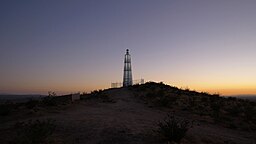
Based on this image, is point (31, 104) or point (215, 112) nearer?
point (215, 112)

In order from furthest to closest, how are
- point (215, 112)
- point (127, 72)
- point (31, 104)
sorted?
point (127, 72)
point (31, 104)
point (215, 112)

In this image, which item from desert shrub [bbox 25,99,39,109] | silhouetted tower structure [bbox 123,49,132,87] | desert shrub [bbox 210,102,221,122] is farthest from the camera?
silhouetted tower structure [bbox 123,49,132,87]

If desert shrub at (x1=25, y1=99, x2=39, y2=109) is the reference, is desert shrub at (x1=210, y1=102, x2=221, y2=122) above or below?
below

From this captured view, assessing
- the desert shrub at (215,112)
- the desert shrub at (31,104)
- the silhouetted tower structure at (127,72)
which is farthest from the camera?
the silhouetted tower structure at (127,72)

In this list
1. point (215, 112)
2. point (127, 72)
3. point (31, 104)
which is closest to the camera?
point (215, 112)

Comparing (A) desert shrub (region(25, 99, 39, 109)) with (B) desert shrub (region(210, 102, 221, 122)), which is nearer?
(B) desert shrub (region(210, 102, 221, 122))

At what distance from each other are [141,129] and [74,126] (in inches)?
137

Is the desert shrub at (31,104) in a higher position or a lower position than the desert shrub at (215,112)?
higher

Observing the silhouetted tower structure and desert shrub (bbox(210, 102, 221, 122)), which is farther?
the silhouetted tower structure

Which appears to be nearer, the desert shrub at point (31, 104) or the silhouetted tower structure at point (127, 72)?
the desert shrub at point (31, 104)

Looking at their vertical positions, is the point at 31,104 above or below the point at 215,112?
above

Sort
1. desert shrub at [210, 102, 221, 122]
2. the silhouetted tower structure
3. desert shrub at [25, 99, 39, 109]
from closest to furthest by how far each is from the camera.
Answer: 1. desert shrub at [210, 102, 221, 122]
2. desert shrub at [25, 99, 39, 109]
3. the silhouetted tower structure

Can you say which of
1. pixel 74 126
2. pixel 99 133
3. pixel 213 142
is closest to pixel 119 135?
pixel 99 133

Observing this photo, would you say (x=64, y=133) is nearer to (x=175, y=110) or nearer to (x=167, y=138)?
(x=167, y=138)
